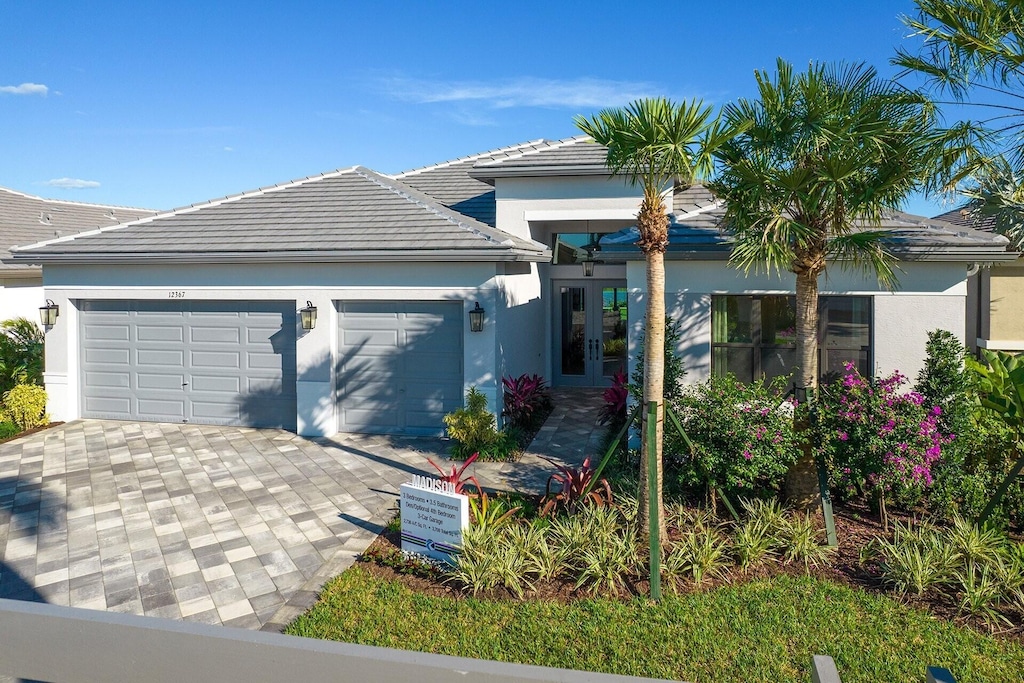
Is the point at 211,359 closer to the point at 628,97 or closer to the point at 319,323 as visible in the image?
the point at 319,323

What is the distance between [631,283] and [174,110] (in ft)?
45.4

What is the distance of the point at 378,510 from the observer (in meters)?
8.78

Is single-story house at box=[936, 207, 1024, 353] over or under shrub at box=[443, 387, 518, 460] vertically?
over

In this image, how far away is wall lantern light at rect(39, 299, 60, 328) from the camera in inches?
537

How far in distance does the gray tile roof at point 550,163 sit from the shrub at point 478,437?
619 cm

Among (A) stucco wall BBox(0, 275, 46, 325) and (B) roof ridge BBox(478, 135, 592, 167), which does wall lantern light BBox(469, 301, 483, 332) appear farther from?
(A) stucco wall BBox(0, 275, 46, 325)

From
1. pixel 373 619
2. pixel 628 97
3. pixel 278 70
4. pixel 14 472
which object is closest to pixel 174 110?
pixel 278 70

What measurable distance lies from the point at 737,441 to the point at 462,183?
12511 millimetres

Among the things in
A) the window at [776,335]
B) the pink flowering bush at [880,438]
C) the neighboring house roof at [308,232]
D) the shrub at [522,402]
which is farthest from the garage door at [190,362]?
the pink flowering bush at [880,438]

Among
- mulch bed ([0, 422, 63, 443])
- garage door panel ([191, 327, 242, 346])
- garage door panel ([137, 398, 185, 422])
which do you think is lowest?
mulch bed ([0, 422, 63, 443])

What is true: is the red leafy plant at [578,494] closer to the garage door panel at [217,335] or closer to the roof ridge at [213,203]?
the garage door panel at [217,335]

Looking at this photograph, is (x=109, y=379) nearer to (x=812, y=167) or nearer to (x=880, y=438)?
(x=812, y=167)

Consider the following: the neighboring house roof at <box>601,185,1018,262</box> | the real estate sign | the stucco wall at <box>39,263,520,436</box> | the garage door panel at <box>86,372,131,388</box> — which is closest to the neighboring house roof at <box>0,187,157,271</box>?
the stucco wall at <box>39,263,520,436</box>

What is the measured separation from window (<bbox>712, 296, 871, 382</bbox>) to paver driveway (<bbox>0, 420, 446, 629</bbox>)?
5.27 m
